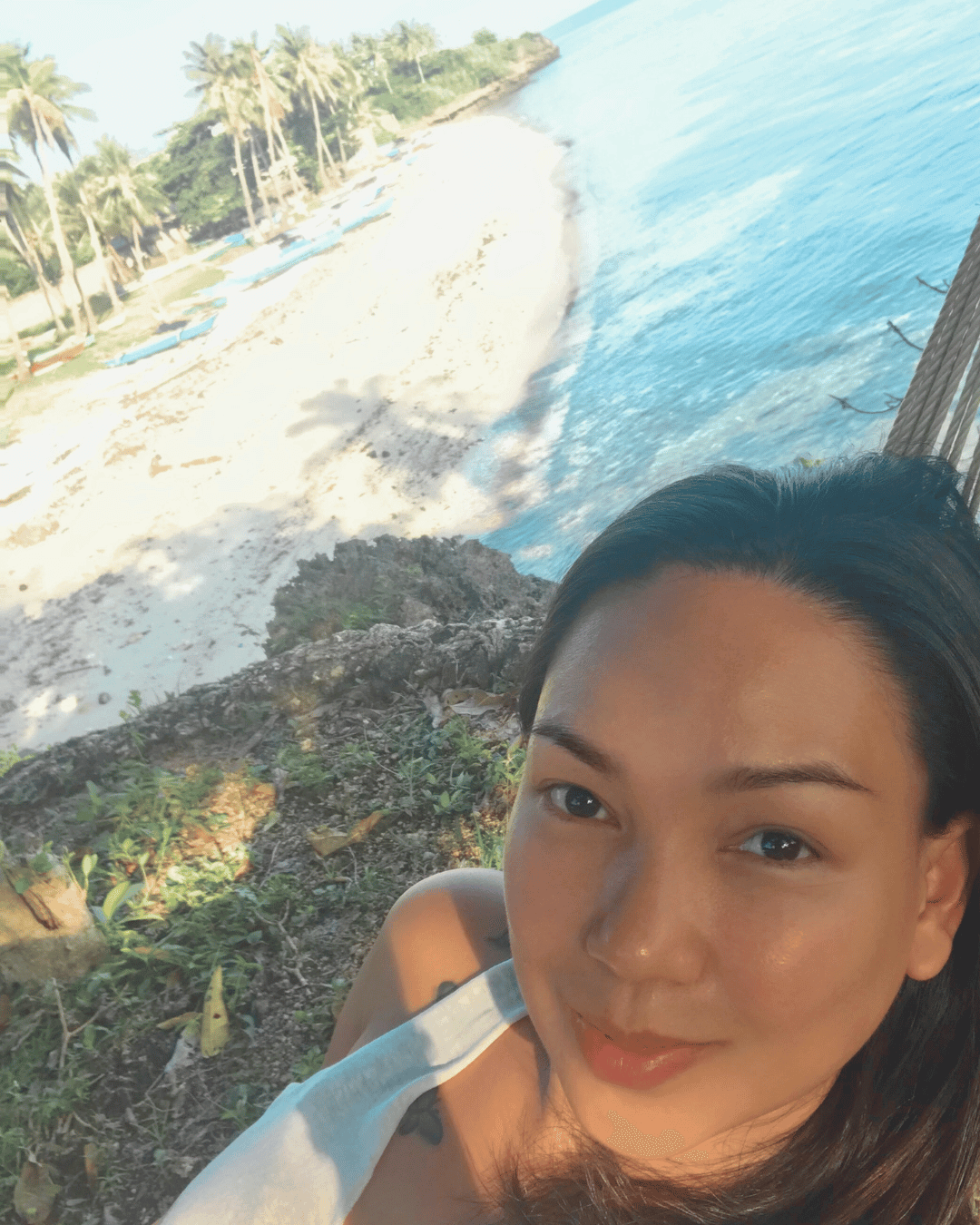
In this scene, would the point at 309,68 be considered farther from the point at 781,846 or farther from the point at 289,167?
the point at 781,846

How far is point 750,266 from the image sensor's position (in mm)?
11625

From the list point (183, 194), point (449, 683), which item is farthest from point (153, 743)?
point (183, 194)

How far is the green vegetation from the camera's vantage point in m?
1.66

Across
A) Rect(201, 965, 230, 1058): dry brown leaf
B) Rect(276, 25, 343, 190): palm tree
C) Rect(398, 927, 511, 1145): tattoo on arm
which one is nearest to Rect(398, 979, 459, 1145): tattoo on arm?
Rect(398, 927, 511, 1145): tattoo on arm

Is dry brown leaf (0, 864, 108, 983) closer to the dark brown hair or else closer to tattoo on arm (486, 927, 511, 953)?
tattoo on arm (486, 927, 511, 953)

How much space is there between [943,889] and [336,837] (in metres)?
1.75

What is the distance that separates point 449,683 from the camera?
8.80 ft

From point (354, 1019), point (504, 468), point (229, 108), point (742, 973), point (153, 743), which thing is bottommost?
point (504, 468)

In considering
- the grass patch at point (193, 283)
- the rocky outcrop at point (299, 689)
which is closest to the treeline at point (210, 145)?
the grass patch at point (193, 283)

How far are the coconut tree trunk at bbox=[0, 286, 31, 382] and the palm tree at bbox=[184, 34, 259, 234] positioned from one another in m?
5.76

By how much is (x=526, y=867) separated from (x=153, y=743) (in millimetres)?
2578

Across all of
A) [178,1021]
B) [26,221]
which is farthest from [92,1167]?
[26,221]

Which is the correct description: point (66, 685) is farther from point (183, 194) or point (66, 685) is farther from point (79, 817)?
point (183, 194)

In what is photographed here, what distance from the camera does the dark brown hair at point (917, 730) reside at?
617mm
